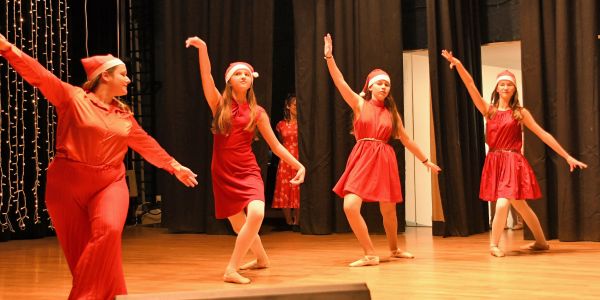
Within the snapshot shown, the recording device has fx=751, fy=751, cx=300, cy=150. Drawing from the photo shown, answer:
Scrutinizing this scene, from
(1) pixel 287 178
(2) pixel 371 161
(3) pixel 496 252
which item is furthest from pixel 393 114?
(1) pixel 287 178

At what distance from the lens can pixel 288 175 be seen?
26.9ft

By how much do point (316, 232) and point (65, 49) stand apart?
335 cm

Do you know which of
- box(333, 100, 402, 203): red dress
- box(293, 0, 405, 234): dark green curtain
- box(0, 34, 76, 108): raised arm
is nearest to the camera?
box(0, 34, 76, 108): raised arm

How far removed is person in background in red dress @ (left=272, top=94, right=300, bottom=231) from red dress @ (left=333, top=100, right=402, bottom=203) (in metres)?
2.64

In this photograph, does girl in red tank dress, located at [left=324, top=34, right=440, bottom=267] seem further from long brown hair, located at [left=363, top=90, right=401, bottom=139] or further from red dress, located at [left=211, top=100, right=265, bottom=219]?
red dress, located at [left=211, top=100, right=265, bottom=219]

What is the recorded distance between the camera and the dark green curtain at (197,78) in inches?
312

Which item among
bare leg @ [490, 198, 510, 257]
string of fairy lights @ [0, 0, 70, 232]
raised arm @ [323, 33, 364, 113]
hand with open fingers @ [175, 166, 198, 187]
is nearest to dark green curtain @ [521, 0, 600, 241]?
bare leg @ [490, 198, 510, 257]

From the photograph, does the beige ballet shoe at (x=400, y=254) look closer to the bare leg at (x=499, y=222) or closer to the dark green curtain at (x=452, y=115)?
the bare leg at (x=499, y=222)

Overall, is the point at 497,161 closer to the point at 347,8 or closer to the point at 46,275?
the point at 347,8

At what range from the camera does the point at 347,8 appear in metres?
7.69

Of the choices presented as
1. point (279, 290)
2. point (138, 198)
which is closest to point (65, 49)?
point (138, 198)

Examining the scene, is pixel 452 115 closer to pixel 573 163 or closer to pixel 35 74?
pixel 573 163

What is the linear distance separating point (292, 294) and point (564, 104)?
5.29m

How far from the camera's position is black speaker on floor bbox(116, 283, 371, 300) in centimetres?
194
